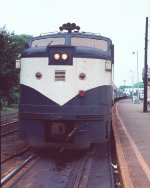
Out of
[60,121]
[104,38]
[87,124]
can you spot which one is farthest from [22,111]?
[104,38]

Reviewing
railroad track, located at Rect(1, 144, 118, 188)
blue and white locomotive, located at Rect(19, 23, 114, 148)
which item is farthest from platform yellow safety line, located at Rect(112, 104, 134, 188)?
blue and white locomotive, located at Rect(19, 23, 114, 148)

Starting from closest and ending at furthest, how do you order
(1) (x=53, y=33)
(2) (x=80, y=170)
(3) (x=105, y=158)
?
1. (2) (x=80, y=170)
2. (3) (x=105, y=158)
3. (1) (x=53, y=33)

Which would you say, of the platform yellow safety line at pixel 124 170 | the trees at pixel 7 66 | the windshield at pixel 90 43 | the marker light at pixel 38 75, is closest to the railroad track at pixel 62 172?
the platform yellow safety line at pixel 124 170

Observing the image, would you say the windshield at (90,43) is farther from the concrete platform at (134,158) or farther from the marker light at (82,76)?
the concrete platform at (134,158)

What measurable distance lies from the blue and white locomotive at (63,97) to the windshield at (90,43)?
1068 mm

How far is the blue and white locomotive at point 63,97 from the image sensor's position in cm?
1026

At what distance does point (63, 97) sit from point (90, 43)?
2.45 m

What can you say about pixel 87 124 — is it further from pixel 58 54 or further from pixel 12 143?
pixel 12 143

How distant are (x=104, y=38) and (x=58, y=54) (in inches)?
97.4

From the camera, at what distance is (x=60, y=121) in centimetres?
1026

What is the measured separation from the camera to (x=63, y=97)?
10328 mm

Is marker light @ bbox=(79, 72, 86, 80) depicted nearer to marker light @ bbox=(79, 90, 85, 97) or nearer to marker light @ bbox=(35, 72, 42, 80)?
marker light @ bbox=(79, 90, 85, 97)

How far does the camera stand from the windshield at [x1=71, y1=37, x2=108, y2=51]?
38.8 ft

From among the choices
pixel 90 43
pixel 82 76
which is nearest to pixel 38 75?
pixel 82 76
